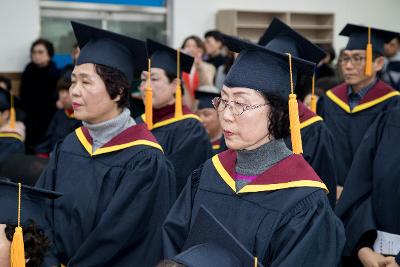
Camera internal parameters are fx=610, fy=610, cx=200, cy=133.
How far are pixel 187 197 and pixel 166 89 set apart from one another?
6.64 ft

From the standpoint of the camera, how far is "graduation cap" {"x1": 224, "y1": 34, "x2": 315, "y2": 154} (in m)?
2.22

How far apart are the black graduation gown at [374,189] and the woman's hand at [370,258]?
3.0 inches

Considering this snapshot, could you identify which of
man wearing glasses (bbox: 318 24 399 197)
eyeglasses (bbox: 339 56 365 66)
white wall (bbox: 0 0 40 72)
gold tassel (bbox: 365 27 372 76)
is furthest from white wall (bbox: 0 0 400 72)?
gold tassel (bbox: 365 27 372 76)

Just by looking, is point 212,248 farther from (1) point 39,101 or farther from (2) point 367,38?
(1) point 39,101

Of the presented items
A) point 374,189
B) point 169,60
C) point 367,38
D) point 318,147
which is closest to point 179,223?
point 374,189

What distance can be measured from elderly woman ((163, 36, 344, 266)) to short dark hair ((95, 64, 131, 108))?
0.83 m

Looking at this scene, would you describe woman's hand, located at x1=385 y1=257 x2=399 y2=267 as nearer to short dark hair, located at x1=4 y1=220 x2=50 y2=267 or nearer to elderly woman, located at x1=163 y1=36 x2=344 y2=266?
elderly woman, located at x1=163 y1=36 x2=344 y2=266

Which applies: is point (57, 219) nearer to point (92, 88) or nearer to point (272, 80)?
point (92, 88)

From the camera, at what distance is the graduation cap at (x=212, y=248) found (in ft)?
5.88

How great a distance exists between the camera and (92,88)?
2.94 m

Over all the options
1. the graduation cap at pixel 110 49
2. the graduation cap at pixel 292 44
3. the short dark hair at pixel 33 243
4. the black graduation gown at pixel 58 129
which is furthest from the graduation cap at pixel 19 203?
the black graduation gown at pixel 58 129

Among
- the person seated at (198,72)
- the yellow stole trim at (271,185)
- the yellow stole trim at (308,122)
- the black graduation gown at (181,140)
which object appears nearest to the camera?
the yellow stole trim at (271,185)

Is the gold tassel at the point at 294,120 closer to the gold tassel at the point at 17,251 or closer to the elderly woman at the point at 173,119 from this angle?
the gold tassel at the point at 17,251

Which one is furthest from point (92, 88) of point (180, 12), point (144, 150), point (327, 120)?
point (180, 12)
